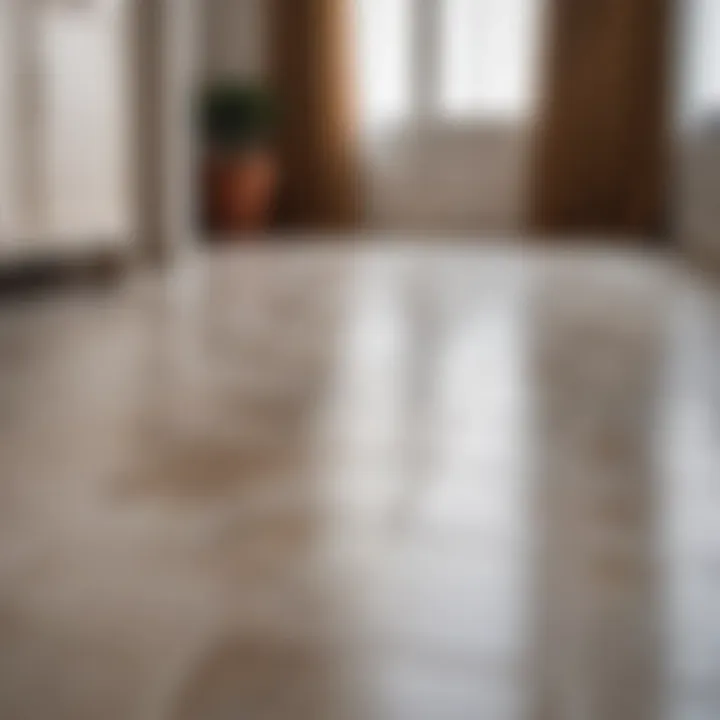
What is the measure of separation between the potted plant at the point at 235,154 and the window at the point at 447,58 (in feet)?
2.13

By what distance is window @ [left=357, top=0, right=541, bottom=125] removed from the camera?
5.86m

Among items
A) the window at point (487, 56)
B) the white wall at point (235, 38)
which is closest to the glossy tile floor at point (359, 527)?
the window at point (487, 56)

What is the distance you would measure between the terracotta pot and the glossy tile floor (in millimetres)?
3277

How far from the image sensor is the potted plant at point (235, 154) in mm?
5496

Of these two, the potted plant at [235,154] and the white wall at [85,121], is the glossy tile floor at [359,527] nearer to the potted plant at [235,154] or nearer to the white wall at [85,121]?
the white wall at [85,121]

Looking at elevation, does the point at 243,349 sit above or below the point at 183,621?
below

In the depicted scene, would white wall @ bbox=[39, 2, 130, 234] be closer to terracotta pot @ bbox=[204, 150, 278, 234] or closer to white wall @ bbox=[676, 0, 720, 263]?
terracotta pot @ bbox=[204, 150, 278, 234]

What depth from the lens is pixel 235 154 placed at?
5.58 metres

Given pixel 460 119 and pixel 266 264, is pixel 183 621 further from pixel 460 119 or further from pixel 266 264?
pixel 460 119

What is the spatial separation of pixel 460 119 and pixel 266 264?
2.22 meters

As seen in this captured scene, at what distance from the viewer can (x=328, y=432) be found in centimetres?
150

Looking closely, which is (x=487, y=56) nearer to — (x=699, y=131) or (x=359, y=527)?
(x=699, y=131)

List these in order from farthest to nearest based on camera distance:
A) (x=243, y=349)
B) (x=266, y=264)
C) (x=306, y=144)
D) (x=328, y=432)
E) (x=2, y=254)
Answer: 1. (x=306, y=144)
2. (x=266, y=264)
3. (x=2, y=254)
4. (x=243, y=349)
5. (x=328, y=432)

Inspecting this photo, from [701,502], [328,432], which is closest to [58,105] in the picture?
[328,432]
